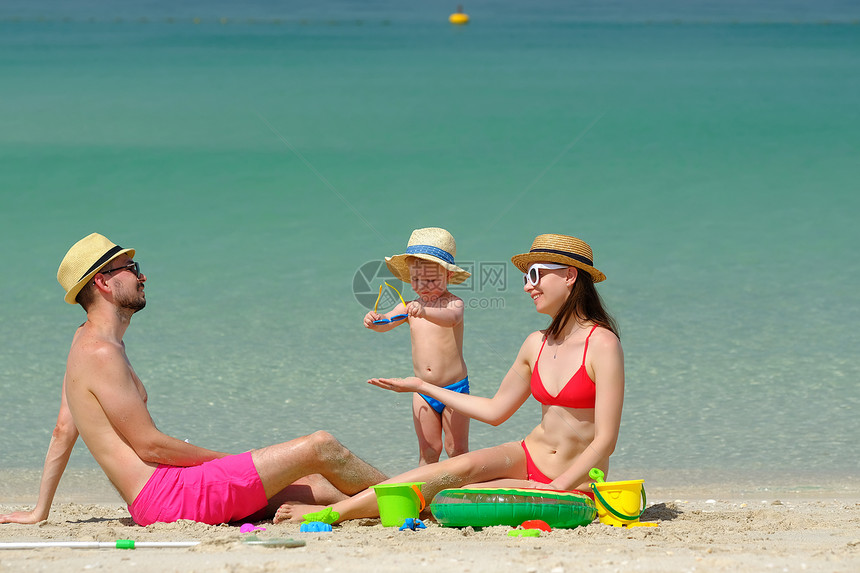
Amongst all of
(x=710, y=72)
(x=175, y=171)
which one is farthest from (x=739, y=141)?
(x=710, y=72)

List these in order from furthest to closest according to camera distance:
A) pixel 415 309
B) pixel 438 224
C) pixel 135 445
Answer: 1. pixel 438 224
2. pixel 415 309
3. pixel 135 445

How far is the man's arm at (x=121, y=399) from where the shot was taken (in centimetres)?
458

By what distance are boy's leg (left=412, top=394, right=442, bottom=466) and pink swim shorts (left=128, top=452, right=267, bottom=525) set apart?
4.78 ft

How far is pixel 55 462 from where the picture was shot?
4.93 metres

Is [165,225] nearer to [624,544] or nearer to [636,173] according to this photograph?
[636,173]

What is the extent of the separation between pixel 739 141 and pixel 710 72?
1518 cm

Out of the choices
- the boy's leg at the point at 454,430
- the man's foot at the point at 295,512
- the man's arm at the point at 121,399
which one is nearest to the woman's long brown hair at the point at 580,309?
the boy's leg at the point at 454,430

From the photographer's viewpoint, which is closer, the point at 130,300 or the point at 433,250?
the point at 130,300

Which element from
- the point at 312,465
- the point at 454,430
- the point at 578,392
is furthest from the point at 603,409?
the point at 454,430

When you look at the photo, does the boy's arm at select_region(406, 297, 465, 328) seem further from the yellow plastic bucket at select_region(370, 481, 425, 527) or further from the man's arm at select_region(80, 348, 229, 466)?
the man's arm at select_region(80, 348, 229, 466)

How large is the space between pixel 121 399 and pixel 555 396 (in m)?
2.01

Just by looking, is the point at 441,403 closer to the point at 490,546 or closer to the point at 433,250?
the point at 433,250

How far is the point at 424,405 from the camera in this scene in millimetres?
5996

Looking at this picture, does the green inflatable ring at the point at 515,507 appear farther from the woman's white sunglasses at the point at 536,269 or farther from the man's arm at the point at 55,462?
the man's arm at the point at 55,462
